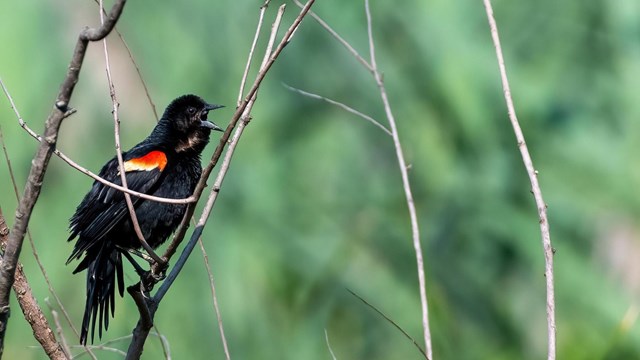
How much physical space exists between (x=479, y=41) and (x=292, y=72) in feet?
3.92

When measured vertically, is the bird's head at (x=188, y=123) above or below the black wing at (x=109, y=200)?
above

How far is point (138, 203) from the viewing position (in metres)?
3.45

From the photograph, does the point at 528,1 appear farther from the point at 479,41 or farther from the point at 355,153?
the point at 355,153

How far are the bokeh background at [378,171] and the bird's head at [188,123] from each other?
79cm

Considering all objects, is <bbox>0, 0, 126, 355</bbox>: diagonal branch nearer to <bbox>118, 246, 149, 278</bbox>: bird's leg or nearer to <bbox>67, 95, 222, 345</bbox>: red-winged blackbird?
<bbox>67, 95, 222, 345</bbox>: red-winged blackbird

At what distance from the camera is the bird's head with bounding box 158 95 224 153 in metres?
3.77

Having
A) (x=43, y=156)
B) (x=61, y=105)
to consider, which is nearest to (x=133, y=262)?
(x=43, y=156)

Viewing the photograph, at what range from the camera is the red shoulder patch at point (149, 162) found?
11.3 ft

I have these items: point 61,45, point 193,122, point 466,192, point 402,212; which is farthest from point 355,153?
point 61,45

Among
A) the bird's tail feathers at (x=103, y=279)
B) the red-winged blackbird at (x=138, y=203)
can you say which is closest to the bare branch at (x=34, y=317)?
the red-winged blackbird at (x=138, y=203)

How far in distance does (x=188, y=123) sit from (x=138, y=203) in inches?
20.5

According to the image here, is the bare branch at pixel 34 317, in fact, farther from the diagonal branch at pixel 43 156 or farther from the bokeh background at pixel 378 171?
the bokeh background at pixel 378 171

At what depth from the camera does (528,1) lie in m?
5.42

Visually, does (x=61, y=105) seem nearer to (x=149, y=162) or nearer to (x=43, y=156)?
(x=43, y=156)
